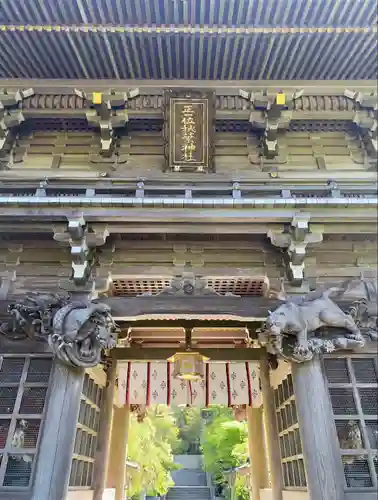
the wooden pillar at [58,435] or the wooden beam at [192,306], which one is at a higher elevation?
the wooden beam at [192,306]

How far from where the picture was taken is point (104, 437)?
7.32 m

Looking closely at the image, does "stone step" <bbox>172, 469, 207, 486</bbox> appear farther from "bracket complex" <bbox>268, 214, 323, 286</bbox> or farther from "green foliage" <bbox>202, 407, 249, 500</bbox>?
"bracket complex" <bbox>268, 214, 323, 286</bbox>

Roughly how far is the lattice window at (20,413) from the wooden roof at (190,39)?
5.09 metres

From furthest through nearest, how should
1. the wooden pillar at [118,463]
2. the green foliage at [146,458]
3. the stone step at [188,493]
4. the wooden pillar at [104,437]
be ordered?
the stone step at [188,493] < the green foliage at [146,458] < the wooden pillar at [118,463] < the wooden pillar at [104,437]

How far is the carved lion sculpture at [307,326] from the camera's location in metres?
5.25

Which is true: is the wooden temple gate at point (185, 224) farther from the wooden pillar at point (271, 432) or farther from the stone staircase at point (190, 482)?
the stone staircase at point (190, 482)

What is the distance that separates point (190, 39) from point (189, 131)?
1476 millimetres

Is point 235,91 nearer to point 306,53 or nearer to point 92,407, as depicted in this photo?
point 306,53

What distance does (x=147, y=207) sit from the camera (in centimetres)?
555

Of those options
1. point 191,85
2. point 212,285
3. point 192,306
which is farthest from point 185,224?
point 191,85

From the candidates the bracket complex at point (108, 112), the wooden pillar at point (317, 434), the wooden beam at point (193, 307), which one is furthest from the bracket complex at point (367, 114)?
the wooden pillar at point (317, 434)

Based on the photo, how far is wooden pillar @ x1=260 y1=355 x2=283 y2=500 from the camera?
7.25 meters

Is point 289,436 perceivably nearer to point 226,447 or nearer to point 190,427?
point 226,447

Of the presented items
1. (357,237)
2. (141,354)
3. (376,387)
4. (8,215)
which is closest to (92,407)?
(141,354)
